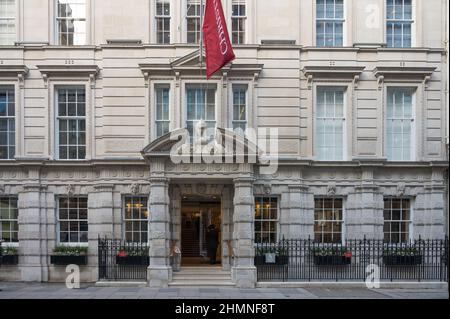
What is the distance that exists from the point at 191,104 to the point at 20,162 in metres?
6.71

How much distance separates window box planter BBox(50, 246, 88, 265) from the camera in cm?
1730

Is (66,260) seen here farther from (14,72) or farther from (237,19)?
(237,19)

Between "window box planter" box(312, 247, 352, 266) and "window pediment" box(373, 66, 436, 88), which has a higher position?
"window pediment" box(373, 66, 436, 88)

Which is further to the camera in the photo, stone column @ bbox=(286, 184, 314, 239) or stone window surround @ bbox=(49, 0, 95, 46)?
stone window surround @ bbox=(49, 0, 95, 46)

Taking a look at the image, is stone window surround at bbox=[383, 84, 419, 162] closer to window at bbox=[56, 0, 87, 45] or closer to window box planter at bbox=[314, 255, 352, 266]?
window box planter at bbox=[314, 255, 352, 266]

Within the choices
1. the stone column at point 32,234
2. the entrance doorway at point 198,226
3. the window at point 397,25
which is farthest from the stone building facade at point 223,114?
the entrance doorway at point 198,226

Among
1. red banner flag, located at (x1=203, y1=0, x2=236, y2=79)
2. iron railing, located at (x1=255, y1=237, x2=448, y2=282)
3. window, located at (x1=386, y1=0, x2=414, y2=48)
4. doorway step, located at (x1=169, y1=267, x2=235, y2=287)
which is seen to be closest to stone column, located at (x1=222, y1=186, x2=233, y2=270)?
doorway step, located at (x1=169, y1=267, x2=235, y2=287)

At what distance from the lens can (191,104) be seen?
1803 centimetres

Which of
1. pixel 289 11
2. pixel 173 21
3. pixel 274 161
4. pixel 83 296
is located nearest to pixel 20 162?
pixel 83 296

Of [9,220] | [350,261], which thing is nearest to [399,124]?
[350,261]

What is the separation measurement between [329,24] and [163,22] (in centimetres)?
644

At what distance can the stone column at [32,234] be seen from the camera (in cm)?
1736

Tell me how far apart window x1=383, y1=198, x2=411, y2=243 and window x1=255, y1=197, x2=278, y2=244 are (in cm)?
424

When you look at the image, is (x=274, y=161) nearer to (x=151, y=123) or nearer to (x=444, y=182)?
(x=151, y=123)
